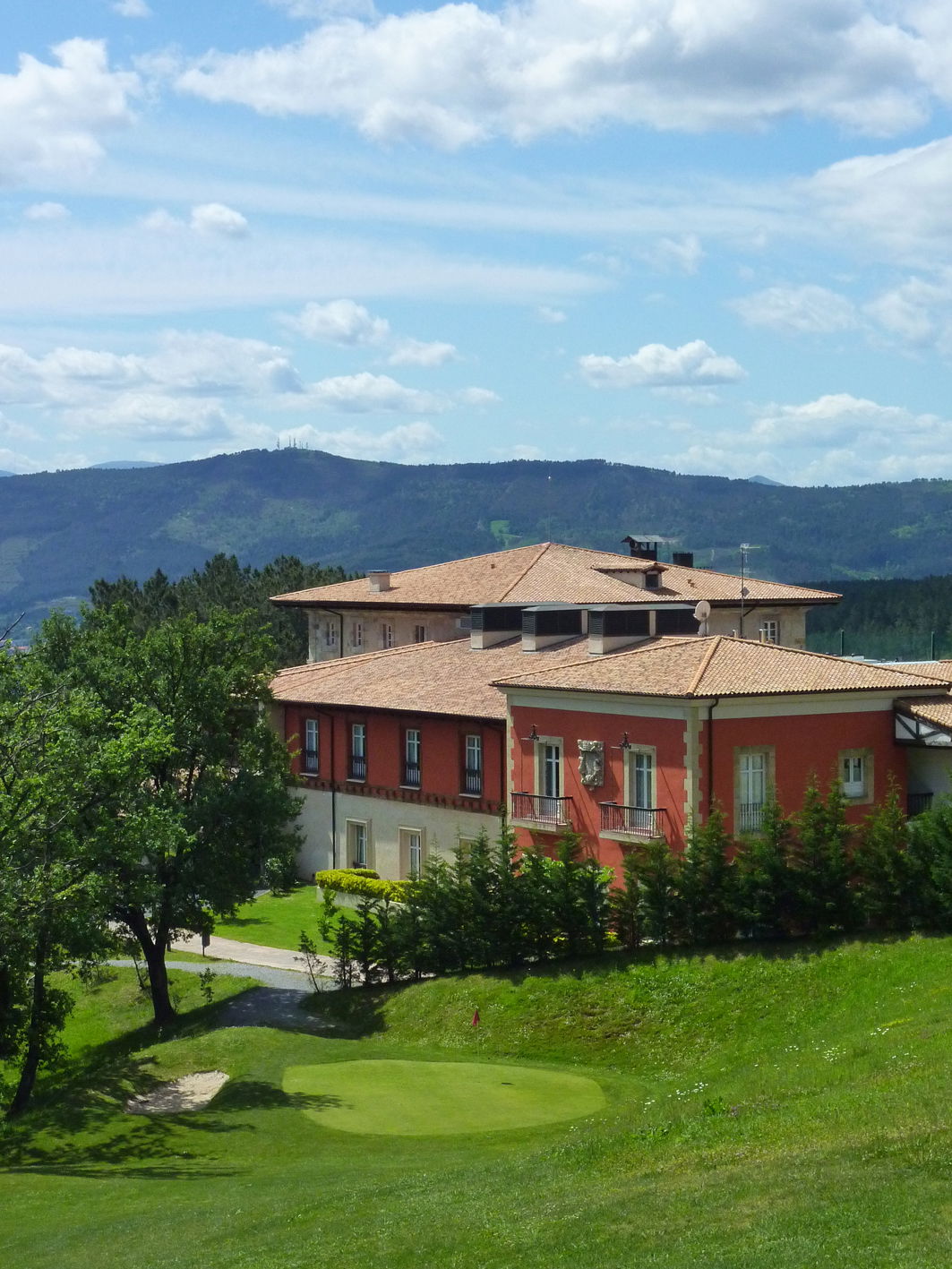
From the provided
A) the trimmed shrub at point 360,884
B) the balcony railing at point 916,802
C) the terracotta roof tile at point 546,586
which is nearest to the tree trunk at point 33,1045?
Answer: the trimmed shrub at point 360,884

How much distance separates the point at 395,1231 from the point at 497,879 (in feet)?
60.9

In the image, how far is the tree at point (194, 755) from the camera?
4141cm

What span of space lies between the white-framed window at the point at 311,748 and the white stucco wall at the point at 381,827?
82 centimetres

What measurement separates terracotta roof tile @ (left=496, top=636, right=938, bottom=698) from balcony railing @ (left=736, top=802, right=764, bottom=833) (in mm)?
2743

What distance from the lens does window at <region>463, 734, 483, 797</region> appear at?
1954 inches

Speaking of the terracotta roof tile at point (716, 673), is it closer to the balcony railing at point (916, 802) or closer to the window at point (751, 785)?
the window at point (751, 785)

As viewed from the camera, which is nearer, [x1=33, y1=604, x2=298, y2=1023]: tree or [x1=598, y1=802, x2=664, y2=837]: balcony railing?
[x1=598, y1=802, x2=664, y2=837]: balcony railing

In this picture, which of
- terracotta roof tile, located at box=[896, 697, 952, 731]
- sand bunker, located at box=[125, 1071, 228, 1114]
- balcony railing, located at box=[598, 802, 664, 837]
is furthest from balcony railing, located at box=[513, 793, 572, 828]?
sand bunker, located at box=[125, 1071, 228, 1114]

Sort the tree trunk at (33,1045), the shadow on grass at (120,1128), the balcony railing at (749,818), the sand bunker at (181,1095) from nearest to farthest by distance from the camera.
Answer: the shadow on grass at (120,1128), the sand bunker at (181,1095), the tree trunk at (33,1045), the balcony railing at (749,818)

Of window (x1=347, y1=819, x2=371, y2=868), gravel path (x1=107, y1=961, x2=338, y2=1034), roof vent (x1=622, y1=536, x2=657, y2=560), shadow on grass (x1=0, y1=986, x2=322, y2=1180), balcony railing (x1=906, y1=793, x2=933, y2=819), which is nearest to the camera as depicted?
shadow on grass (x1=0, y1=986, x2=322, y2=1180)

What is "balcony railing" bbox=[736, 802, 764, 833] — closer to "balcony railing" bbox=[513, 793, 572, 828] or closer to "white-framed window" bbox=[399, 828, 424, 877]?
"balcony railing" bbox=[513, 793, 572, 828]

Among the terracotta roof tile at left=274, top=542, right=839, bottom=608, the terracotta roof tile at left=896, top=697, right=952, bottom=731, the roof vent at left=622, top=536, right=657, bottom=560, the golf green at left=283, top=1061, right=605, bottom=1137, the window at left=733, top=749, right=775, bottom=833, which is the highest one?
the roof vent at left=622, top=536, right=657, bottom=560

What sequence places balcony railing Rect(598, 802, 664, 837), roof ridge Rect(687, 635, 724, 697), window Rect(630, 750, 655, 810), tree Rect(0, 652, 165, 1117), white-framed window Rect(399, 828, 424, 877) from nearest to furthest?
tree Rect(0, 652, 165, 1117) < roof ridge Rect(687, 635, 724, 697) < balcony railing Rect(598, 802, 664, 837) < window Rect(630, 750, 655, 810) < white-framed window Rect(399, 828, 424, 877)

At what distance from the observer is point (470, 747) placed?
50031 millimetres
